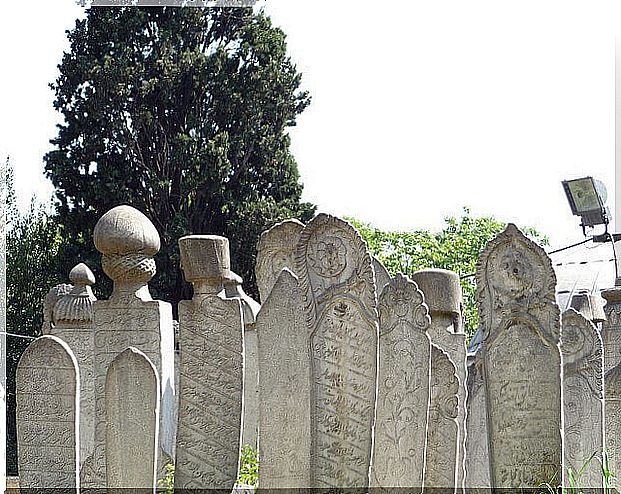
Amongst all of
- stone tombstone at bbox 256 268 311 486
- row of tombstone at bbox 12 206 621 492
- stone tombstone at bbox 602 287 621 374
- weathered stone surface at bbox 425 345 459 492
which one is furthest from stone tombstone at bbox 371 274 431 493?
stone tombstone at bbox 602 287 621 374

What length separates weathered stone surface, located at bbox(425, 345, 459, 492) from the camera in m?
7.11

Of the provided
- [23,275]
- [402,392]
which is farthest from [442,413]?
[23,275]

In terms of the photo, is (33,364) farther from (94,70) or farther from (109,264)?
(94,70)

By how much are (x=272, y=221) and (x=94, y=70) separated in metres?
4.77

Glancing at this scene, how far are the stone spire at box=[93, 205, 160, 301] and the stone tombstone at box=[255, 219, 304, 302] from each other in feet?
3.27

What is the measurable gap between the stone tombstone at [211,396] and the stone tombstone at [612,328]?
3.57 metres

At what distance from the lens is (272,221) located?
20.7m

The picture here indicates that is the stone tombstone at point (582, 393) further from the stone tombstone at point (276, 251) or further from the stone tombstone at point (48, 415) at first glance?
the stone tombstone at point (48, 415)

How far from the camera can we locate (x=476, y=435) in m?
8.34

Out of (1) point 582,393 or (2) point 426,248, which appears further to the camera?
(2) point 426,248

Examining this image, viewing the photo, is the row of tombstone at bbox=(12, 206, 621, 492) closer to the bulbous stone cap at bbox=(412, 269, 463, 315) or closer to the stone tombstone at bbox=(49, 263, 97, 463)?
the bulbous stone cap at bbox=(412, 269, 463, 315)

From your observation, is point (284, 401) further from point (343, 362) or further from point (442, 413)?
point (442, 413)

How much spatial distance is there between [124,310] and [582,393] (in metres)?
3.73

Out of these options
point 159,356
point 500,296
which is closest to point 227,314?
point 159,356
